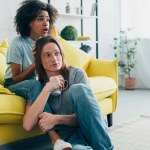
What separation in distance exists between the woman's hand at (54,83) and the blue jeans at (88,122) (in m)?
0.08

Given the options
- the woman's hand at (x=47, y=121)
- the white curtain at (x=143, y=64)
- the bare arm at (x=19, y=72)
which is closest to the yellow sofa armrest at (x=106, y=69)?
the bare arm at (x=19, y=72)

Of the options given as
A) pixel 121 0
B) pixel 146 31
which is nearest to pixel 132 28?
pixel 146 31

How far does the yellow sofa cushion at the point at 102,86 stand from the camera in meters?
2.18

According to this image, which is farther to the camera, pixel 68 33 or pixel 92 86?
pixel 68 33

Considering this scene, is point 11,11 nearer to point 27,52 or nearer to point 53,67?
point 27,52

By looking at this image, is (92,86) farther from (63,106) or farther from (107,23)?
(107,23)

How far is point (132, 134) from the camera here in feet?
7.34

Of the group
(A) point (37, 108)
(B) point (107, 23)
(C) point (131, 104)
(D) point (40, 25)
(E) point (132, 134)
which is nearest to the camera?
(A) point (37, 108)

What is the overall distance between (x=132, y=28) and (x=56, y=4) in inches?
56.1

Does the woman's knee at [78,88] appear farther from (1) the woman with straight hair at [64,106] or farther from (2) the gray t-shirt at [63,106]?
(2) the gray t-shirt at [63,106]

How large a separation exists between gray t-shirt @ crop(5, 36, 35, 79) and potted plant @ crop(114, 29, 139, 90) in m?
2.82

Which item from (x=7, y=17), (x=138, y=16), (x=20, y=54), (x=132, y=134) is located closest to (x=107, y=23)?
(x=138, y=16)

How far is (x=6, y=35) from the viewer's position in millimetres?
3094

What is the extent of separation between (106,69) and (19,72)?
3.09 feet
